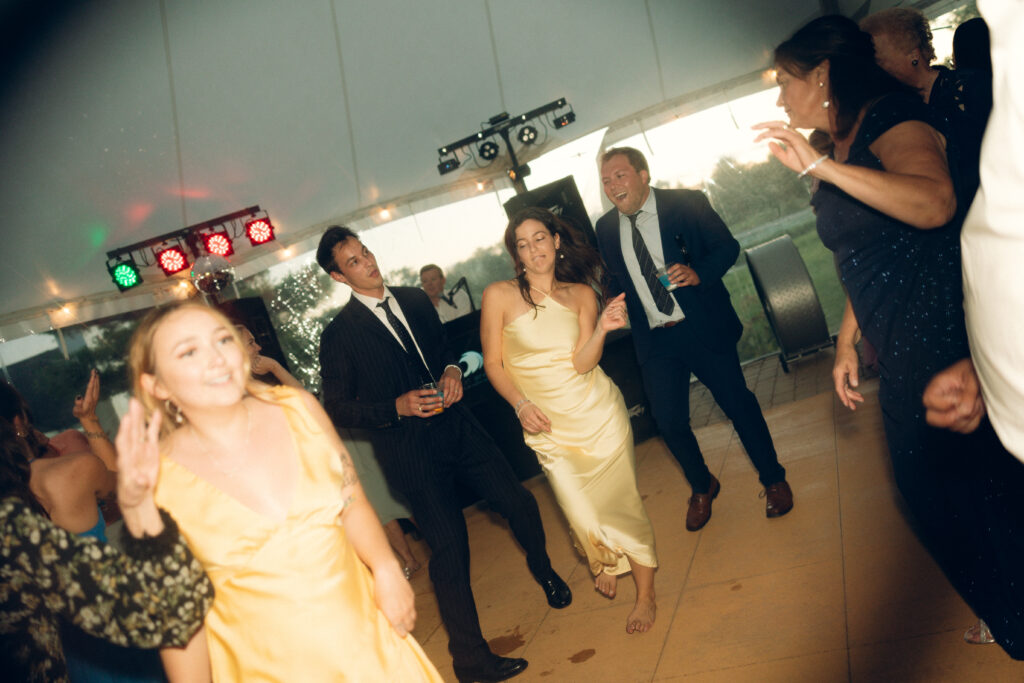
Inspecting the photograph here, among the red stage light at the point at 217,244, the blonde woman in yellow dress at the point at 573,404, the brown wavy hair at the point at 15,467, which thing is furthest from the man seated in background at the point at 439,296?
the brown wavy hair at the point at 15,467

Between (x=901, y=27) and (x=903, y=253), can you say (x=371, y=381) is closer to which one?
(x=903, y=253)

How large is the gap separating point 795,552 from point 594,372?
123cm

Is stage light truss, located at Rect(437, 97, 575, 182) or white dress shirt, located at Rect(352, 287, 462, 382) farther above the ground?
stage light truss, located at Rect(437, 97, 575, 182)

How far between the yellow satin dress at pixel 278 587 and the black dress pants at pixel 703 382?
2384 mm

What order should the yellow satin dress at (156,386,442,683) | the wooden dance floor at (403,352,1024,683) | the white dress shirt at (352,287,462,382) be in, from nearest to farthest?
the yellow satin dress at (156,386,442,683), the wooden dance floor at (403,352,1024,683), the white dress shirt at (352,287,462,382)

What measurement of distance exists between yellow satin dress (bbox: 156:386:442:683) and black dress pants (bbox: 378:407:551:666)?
53.7 inches

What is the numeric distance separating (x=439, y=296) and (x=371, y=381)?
451cm

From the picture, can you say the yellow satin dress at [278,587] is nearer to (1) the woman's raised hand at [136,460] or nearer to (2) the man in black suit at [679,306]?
(1) the woman's raised hand at [136,460]

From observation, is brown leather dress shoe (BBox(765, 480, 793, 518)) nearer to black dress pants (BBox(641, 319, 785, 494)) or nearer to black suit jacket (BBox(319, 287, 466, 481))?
black dress pants (BBox(641, 319, 785, 494))

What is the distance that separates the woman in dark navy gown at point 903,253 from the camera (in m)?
1.54

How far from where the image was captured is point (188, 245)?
7.91m

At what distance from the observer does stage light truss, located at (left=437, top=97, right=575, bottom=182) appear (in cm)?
737

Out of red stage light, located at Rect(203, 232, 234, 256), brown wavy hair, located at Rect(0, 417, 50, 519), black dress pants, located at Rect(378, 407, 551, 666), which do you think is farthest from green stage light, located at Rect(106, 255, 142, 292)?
brown wavy hair, located at Rect(0, 417, 50, 519)

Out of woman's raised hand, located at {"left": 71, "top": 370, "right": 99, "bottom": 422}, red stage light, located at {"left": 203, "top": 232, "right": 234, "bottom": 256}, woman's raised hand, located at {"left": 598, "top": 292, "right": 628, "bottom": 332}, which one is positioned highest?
red stage light, located at {"left": 203, "top": 232, "right": 234, "bottom": 256}
